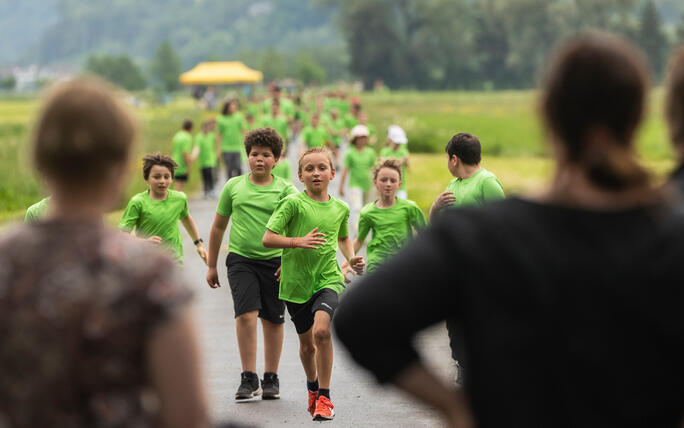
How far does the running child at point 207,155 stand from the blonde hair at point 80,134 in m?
19.6

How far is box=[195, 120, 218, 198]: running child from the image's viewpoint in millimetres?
22125

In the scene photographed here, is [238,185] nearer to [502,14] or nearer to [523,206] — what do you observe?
[523,206]

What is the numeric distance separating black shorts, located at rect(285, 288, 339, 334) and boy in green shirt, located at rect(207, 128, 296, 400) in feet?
1.32

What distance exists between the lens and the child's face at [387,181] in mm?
7984

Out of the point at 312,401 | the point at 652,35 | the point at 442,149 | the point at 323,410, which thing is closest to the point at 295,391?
the point at 312,401

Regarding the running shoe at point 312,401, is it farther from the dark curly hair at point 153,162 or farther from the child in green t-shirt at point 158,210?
the dark curly hair at point 153,162

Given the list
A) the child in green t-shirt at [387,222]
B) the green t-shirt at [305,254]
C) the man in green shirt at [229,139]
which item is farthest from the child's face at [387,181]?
the man in green shirt at [229,139]

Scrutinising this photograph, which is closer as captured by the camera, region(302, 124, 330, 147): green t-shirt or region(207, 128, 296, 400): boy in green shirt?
region(207, 128, 296, 400): boy in green shirt

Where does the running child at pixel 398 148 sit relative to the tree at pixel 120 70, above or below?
above

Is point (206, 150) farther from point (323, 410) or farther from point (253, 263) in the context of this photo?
point (323, 410)

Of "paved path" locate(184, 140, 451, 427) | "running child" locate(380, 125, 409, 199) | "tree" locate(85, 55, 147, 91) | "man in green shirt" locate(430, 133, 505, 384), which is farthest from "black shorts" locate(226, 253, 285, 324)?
"tree" locate(85, 55, 147, 91)

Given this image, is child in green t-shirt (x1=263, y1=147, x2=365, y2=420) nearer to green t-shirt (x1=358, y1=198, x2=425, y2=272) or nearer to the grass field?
green t-shirt (x1=358, y1=198, x2=425, y2=272)

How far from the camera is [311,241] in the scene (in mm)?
6941

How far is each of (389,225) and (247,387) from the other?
1478mm
